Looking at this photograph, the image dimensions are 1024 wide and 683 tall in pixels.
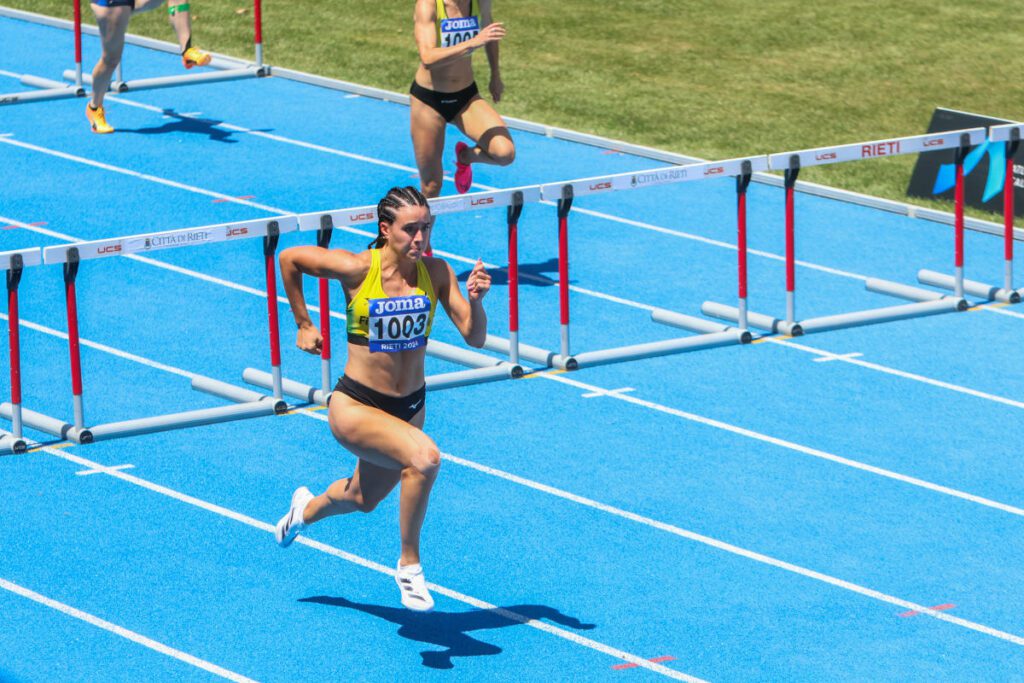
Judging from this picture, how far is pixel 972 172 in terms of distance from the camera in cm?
1653

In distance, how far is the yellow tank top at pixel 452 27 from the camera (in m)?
13.5

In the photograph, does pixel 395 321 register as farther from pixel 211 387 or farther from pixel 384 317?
pixel 211 387

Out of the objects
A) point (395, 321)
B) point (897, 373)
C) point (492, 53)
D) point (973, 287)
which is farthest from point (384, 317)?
point (973, 287)

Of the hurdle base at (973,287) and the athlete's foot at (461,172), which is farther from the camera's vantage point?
the hurdle base at (973,287)

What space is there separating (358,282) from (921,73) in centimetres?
1380

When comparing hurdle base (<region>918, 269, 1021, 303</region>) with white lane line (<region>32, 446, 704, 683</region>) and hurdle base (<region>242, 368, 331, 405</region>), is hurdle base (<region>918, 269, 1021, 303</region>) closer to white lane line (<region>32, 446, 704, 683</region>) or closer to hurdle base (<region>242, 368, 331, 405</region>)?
hurdle base (<region>242, 368, 331, 405</region>)

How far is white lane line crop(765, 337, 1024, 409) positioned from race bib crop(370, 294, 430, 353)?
491 cm

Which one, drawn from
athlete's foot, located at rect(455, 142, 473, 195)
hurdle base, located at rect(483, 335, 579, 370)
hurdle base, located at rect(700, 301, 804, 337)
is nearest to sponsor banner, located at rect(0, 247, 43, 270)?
hurdle base, located at rect(483, 335, 579, 370)

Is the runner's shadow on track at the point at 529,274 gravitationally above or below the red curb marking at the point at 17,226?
below

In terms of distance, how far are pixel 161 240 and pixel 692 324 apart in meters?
4.05

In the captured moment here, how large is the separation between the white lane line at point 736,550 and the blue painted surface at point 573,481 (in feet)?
0.12

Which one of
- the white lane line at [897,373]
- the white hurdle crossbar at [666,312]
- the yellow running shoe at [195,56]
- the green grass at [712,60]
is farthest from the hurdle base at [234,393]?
the green grass at [712,60]

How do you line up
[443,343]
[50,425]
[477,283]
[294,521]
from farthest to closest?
[443,343]
[50,425]
[294,521]
[477,283]

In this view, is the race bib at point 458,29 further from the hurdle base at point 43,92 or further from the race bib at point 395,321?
the hurdle base at point 43,92
